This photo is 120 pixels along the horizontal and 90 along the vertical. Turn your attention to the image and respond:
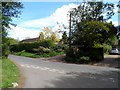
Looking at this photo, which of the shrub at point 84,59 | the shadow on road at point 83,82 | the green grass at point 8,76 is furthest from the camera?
the shrub at point 84,59

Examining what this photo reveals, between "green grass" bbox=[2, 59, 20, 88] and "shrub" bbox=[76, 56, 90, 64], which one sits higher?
"green grass" bbox=[2, 59, 20, 88]

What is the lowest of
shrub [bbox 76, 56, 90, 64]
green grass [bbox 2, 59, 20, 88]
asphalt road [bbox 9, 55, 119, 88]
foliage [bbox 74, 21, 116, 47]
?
shrub [bbox 76, 56, 90, 64]

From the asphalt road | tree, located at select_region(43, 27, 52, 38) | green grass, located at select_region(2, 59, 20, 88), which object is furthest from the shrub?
tree, located at select_region(43, 27, 52, 38)

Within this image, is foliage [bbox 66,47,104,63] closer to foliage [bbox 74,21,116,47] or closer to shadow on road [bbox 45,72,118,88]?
foliage [bbox 74,21,116,47]

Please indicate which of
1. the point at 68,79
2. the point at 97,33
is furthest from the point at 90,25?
the point at 68,79

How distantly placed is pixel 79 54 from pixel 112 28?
5765 millimetres

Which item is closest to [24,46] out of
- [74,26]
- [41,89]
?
[74,26]

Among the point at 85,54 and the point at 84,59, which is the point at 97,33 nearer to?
the point at 85,54

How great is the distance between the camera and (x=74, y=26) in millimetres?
42625

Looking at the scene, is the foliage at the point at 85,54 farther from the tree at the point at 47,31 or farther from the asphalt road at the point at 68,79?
the tree at the point at 47,31

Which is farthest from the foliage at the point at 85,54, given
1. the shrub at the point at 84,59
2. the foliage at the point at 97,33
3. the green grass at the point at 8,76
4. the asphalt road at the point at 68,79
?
the green grass at the point at 8,76

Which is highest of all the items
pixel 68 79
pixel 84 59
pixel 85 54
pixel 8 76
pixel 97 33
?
pixel 97 33

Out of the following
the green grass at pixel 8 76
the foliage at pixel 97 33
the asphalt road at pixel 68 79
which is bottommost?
the asphalt road at pixel 68 79

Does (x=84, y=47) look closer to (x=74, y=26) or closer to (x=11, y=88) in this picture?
(x=74, y=26)
